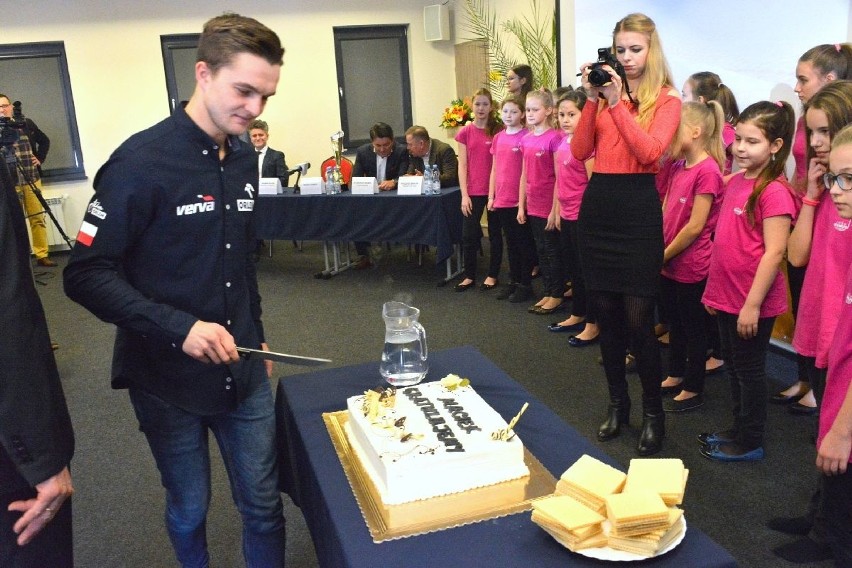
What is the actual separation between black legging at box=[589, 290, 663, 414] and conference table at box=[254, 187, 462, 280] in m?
2.64

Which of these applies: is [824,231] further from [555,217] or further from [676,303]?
[555,217]

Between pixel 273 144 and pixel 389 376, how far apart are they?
6.44 m

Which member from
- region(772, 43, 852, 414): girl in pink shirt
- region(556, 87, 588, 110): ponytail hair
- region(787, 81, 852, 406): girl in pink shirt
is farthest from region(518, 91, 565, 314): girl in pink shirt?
region(787, 81, 852, 406): girl in pink shirt

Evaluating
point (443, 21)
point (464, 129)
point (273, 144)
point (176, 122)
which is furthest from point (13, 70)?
point (176, 122)

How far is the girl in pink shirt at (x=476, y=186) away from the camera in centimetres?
495

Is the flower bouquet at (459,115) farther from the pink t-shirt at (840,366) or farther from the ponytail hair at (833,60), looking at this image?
the pink t-shirt at (840,366)

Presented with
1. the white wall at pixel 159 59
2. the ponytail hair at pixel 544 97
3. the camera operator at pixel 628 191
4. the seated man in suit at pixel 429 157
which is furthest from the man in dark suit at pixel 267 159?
the camera operator at pixel 628 191

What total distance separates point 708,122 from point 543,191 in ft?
5.25

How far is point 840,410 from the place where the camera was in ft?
4.50

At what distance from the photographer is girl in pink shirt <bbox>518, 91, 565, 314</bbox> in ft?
13.8

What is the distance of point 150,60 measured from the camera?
7332mm

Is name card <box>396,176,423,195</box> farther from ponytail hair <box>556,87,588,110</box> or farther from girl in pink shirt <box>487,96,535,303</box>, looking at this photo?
ponytail hair <box>556,87,588,110</box>

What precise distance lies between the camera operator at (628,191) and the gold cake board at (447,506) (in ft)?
3.93

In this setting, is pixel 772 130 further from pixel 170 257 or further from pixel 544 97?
pixel 544 97
